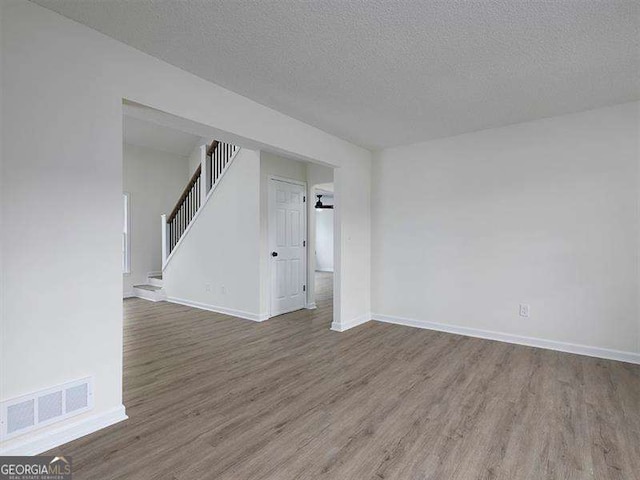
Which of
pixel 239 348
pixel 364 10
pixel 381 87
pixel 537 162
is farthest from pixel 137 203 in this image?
pixel 537 162

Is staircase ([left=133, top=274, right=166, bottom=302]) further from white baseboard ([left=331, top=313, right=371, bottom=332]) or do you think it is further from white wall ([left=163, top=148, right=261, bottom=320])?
white baseboard ([left=331, top=313, right=371, bottom=332])

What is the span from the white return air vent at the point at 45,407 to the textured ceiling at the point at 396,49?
7.21 feet

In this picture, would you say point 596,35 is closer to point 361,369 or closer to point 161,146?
point 361,369

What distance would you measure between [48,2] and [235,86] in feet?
4.14

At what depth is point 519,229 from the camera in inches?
148

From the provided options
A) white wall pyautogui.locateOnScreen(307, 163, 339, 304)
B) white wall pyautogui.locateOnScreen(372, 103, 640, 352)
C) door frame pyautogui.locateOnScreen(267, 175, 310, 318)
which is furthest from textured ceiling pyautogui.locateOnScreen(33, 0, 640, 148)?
white wall pyautogui.locateOnScreen(307, 163, 339, 304)

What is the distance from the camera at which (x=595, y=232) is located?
3342 millimetres

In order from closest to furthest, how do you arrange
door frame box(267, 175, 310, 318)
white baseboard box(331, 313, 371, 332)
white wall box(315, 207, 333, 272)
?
white baseboard box(331, 313, 371, 332), door frame box(267, 175, 310, 318), white wall box(315, 207, 333, 272)

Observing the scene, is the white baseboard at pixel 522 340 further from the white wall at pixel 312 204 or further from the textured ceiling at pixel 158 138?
the textured ceiling at pixel 158 138

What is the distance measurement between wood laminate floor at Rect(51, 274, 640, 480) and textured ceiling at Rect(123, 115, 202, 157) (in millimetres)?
4551

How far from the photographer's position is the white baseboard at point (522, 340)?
3241 mm

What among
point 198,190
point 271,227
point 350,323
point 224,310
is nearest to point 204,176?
point 198,190

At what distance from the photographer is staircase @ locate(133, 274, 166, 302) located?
613 cm

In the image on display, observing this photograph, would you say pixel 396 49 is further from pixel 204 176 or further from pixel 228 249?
pixel 204 176
